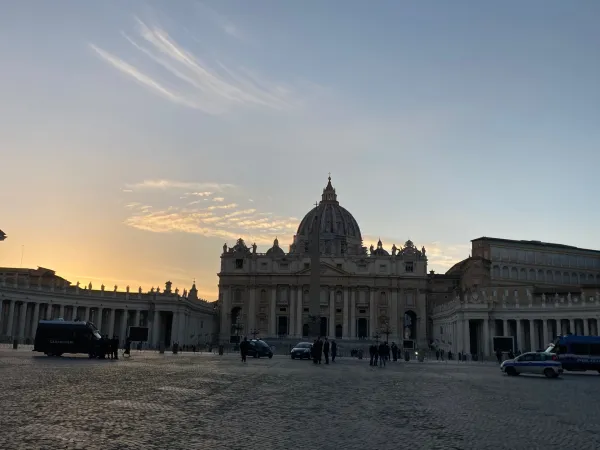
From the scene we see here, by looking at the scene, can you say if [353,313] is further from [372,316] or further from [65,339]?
[65,339]

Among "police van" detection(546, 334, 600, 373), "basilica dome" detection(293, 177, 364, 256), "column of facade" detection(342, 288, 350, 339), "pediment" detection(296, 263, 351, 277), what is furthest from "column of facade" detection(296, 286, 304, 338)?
"police van" detection(546, 334, 600, 373)

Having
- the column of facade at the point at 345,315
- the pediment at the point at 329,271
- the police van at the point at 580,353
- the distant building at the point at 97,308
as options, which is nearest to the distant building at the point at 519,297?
the column of facade at the point at 345,315

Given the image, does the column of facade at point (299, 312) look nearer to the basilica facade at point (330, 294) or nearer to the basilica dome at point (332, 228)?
the basilica facade at point (330, 294)

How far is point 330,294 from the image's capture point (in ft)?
356

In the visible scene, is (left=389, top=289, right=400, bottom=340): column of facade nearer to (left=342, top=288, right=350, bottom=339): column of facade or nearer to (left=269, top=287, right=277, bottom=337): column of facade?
(left=342, top=288, right=350, bottom=339): column of facade

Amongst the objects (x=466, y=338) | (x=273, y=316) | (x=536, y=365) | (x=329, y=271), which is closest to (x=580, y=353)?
(x=536, y=365)

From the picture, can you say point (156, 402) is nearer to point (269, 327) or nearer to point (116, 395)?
point (116, 395)

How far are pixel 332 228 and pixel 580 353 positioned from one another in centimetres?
10156

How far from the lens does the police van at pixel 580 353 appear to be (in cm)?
3564

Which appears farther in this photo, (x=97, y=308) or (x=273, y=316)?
(x=273, y=316)

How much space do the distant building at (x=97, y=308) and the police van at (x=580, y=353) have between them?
47317 millimetres

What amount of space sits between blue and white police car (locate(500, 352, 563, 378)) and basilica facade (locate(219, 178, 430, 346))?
2926 inches

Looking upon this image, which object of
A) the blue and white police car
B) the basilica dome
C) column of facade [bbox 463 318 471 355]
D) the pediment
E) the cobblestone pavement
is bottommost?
the cobblestone pavement

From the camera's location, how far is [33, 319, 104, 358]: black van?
3588 centimetres
